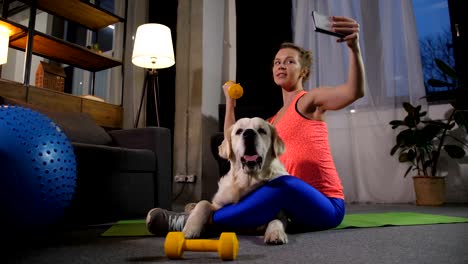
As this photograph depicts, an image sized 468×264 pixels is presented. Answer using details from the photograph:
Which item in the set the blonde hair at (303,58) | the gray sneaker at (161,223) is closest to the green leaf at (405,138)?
the blonde hair at (303,58)

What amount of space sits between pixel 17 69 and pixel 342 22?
477cm

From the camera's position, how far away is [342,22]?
4.25 feet

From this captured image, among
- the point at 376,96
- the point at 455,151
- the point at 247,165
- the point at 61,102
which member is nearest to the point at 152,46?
the point at 61,102

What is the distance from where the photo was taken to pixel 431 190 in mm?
2932

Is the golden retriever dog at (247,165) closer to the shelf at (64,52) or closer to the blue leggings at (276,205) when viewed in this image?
the blue leggings at (276,205)

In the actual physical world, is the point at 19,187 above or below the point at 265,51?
below

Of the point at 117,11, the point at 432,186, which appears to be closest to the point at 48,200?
the point at 432,186

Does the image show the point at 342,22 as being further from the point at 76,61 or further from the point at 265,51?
the point at 76,61

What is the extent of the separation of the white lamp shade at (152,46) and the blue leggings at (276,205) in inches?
95.5

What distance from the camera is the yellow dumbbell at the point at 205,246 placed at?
102 cm

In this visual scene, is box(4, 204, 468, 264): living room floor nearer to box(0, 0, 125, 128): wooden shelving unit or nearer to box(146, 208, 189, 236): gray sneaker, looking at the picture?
box(146, 208, 189, 236): gray sneaker

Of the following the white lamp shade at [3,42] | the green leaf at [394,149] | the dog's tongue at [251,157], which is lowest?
the dog's tongue at [251,157]

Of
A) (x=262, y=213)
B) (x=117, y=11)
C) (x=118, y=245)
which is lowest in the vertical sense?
(x=118, y=245)

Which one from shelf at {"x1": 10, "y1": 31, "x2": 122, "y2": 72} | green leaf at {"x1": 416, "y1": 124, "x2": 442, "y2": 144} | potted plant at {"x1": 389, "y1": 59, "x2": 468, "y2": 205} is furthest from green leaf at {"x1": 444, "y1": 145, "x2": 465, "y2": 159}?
shelf at {"x1": 10, "y1": 31, "x2": 122, "y2": 72}
